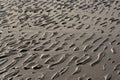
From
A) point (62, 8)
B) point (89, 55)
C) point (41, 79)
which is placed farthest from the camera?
point (62, 8)

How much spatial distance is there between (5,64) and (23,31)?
2.33m

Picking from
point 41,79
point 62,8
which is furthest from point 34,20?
point 41,79

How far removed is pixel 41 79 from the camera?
5.89m

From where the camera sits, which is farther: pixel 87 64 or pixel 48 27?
pixel 48 27

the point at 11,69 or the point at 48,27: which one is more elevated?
the point at 11,69

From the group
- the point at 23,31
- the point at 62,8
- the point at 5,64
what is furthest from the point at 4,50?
the point at 62,8

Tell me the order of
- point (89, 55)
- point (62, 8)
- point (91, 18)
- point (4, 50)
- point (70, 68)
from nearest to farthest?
point (70, 68)
point (89, 55)
point (4, 50)
point (91, 18)
point (62, 8)

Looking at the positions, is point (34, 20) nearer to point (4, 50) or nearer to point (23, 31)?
point (23, 31)

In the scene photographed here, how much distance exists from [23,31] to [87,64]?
3.14 m

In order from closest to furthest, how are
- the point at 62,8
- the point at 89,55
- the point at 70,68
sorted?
the point at 70,68, the point at 89,55, the point at 62,8

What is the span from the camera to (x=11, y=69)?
6.42 m

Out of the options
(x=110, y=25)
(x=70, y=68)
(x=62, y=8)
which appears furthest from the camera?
(x=62, y=8)

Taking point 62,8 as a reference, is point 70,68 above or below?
above

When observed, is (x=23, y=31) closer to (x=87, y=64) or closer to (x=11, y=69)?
(x=11, y=69)
